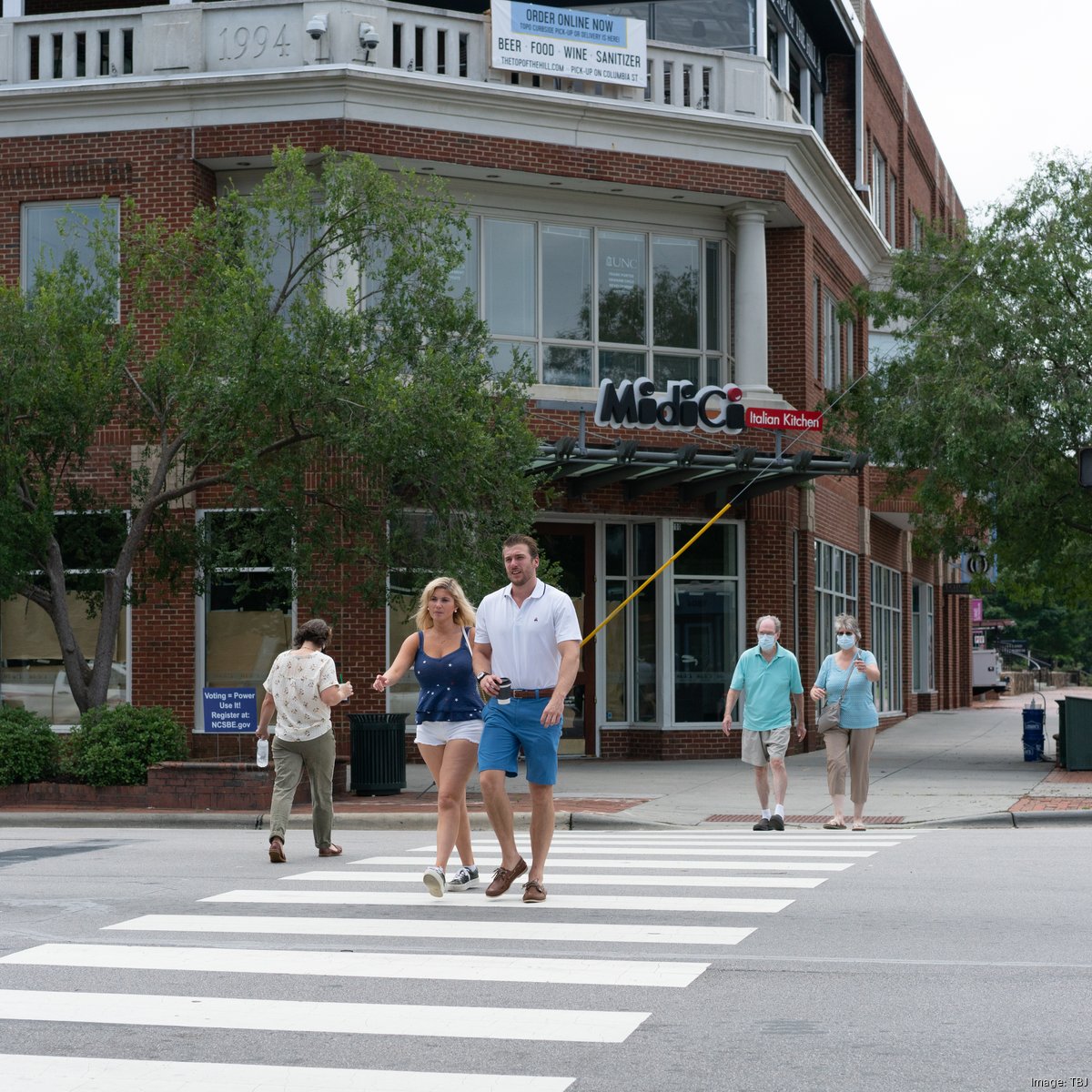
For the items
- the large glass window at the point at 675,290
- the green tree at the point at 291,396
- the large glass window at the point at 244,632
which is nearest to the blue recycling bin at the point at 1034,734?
the large glass window at the point at 675,290

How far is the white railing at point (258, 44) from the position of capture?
20.7 meters

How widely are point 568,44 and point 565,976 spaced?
55.8ft

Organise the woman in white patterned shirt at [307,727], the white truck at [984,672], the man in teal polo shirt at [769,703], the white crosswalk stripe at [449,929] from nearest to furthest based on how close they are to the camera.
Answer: the white crosswalk stripe at [449,929] → the woman in white patterned shirt at [307,727] → the man in teal polo shirt at [769,703] → the white truck at [984,672]

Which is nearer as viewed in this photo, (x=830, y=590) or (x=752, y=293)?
(x=752, y=293)

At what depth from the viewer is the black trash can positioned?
16859mm

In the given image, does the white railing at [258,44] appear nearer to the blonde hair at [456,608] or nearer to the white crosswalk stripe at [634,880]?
the blonde hair at [456,608]

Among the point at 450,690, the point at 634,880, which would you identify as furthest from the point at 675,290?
the point at 450,690

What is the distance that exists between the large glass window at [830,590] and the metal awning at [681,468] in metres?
3.17

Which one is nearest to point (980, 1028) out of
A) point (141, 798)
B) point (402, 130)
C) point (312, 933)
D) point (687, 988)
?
point (687, 988)

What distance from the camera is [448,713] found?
30.6 feet

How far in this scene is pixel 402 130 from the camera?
68.2 feet

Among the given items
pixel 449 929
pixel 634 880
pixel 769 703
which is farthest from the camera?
pixel 769 703

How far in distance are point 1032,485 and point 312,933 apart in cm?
1456

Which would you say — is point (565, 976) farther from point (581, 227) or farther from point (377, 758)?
point (581, 227)
